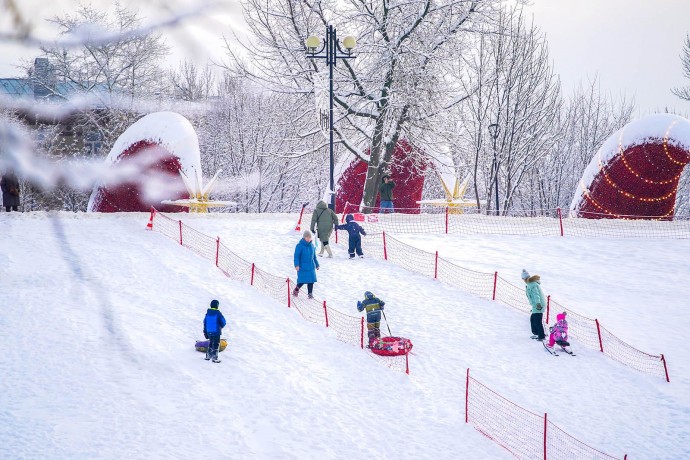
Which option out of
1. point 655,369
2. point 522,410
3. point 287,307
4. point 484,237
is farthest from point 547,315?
point 484,237

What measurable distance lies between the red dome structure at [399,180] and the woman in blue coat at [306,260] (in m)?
14.8

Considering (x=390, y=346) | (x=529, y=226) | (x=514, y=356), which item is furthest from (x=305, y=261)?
(x=529, y=226)

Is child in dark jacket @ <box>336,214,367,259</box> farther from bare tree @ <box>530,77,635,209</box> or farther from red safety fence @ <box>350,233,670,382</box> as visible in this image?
bare tree @ <box>530,77,635,209</box>

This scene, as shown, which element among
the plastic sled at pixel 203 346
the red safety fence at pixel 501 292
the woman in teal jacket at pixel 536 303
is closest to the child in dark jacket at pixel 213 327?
the plastic sled at pixel 203 346

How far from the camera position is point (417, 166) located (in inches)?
1235

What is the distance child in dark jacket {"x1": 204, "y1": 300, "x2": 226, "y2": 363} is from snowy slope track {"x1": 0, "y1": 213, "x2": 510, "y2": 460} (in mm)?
278

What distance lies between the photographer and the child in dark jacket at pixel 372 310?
544 inches

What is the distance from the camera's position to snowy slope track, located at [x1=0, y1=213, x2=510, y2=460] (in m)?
9.63

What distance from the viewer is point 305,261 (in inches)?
629

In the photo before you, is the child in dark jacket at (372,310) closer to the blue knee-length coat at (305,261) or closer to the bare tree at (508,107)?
the blue knee-length coat at (305,261)

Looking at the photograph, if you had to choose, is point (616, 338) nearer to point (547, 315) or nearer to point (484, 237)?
point (547, 315)

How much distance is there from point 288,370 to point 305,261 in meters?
3.94

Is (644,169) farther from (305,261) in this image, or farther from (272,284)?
(305,261)

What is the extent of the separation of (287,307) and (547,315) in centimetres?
572
